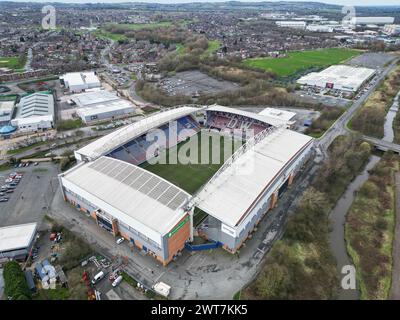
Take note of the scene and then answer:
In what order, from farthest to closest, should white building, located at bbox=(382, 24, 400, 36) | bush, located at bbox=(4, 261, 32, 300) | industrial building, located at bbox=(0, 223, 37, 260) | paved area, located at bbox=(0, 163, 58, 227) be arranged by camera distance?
1. white building, located at bbox=(382, 24, 400, 36)
2. paved area, located at bbox=(0, 163, 58, 227)
3. industrial building, located at bbox=(0, 223, 37, 260)
4. bush, located at bbox=(4, 261, 32, 300)

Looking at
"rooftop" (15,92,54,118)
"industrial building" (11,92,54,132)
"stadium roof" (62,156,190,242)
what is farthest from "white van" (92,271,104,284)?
"rooftop" (15,92,54,118)

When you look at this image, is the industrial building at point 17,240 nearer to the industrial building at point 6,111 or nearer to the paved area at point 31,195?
the paved area at point 31,195

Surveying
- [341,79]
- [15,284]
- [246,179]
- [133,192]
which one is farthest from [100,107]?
[341,79]

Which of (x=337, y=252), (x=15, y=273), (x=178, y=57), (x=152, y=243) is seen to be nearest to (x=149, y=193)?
(x=152, y=243)

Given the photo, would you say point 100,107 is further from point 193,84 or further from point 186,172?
point 186,172

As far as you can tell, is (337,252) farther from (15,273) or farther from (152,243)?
(15,273)

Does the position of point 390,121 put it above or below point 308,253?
above

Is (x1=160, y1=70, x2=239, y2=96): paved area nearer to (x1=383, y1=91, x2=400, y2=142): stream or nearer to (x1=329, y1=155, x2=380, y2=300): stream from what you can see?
(x1=383, y1=91, x2=400, y2=142): stream
